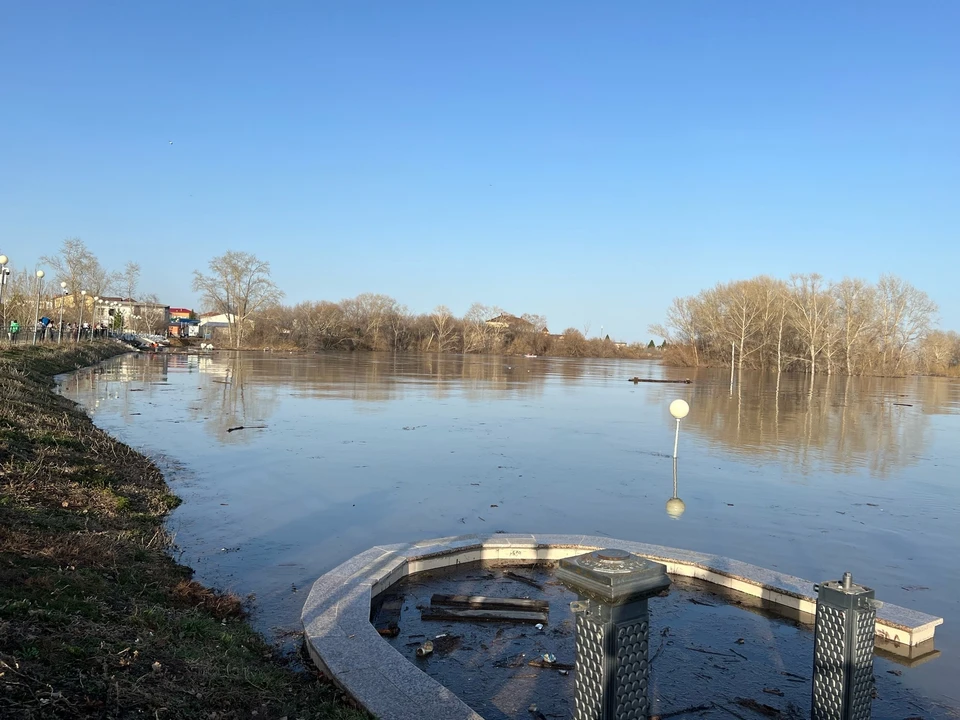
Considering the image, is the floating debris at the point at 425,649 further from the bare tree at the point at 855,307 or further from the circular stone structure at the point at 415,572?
the bare tree at the point at 855,307

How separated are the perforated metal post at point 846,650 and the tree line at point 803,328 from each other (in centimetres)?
7042

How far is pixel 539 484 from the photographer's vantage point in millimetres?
11445

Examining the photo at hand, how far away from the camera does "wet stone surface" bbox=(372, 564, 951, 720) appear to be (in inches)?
178

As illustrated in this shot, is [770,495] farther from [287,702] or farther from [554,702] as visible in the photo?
[287,702]

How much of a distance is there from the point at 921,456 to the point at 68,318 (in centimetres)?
6939

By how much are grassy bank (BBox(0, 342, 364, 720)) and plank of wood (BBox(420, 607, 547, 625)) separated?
4.58 ft

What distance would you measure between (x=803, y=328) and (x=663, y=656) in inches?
2891

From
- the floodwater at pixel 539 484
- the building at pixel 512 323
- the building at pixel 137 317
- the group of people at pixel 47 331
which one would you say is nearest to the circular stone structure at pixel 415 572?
the floodwater at pixel 539 484

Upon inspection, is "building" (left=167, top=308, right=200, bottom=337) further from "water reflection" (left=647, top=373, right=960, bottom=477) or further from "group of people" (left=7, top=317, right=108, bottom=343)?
"water reflection" (left=647, top=373, right=960, bottom=477)

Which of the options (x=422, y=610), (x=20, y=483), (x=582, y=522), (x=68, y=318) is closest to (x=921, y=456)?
(x=582, y=522)

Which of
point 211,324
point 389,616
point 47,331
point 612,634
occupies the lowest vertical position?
point 389,616

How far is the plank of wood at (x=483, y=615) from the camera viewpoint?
18.8ft

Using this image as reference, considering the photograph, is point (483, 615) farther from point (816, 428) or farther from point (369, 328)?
point (369, 328)

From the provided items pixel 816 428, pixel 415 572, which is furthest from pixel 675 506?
pixel 816 428
